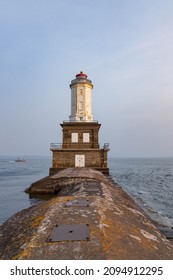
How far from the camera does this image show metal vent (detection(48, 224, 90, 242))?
4.00m

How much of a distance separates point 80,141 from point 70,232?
2247cm

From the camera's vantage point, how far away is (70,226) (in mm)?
4676

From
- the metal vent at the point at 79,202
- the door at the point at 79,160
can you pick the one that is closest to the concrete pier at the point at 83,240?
the metal vent at the point at 79,202

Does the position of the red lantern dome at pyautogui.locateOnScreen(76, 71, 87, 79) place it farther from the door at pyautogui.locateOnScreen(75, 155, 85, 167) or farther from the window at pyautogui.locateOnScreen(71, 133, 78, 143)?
the door at pyautogui.locateOnScreen(75, 155, 85, 167)

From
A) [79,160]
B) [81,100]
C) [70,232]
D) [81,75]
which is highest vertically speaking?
[81,75]

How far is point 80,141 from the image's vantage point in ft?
87.6

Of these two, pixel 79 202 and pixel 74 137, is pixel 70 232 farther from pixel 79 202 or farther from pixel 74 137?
pixel 74 137

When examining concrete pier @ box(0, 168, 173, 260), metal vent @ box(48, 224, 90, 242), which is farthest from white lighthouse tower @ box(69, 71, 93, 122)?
metal vent @ box(48, 224, 90, 242)

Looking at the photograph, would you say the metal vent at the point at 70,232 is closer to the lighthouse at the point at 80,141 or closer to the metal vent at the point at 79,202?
the metal vent at the point at 79,202

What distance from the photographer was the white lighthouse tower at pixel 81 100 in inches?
1104

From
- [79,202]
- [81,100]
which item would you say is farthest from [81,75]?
[79,202]

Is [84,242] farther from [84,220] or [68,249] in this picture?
[84,220]
